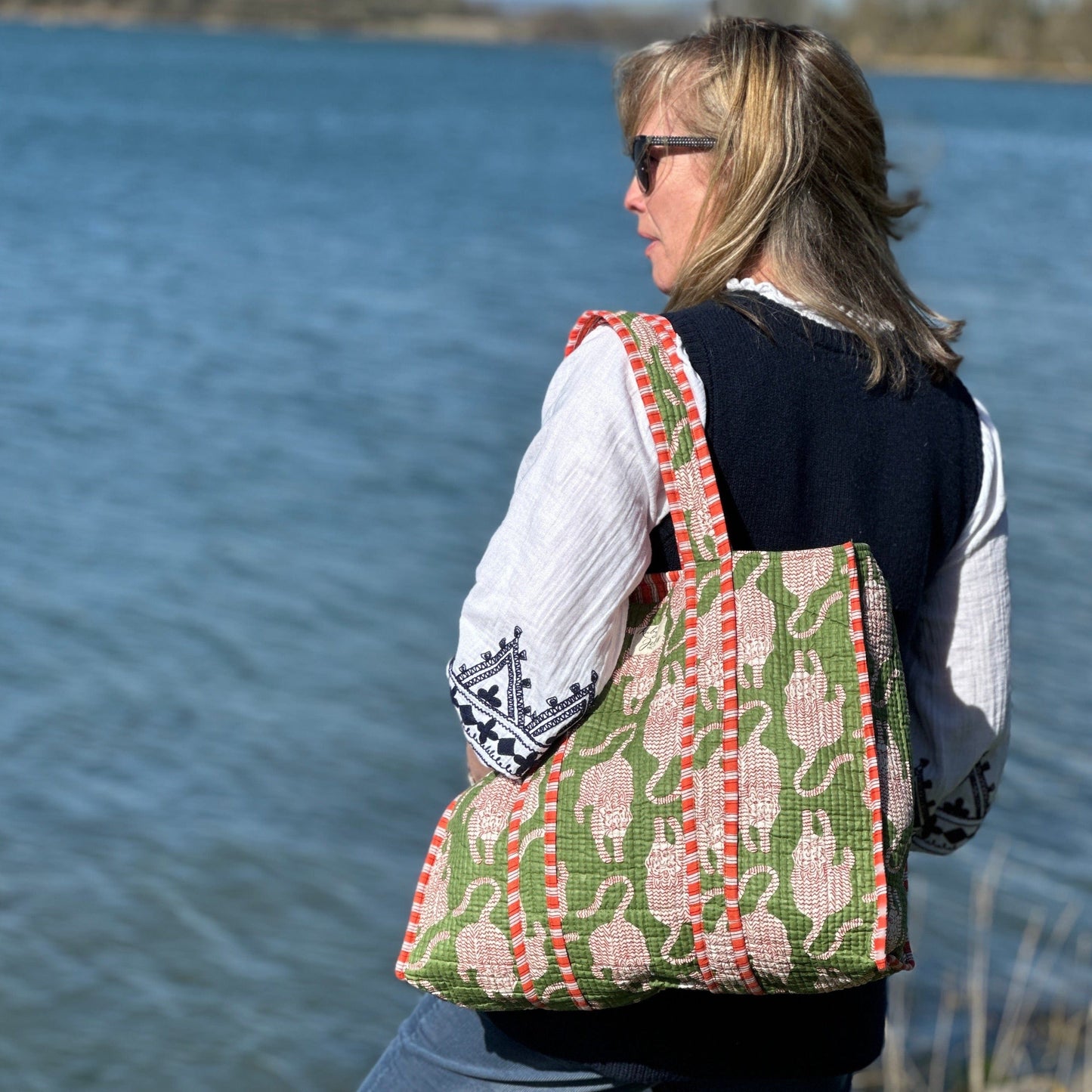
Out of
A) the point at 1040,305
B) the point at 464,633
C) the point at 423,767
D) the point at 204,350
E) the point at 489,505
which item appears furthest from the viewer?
the point at 1040,305

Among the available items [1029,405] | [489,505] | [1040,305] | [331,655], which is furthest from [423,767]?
[1040,305]

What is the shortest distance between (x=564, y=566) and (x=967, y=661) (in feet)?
1.85

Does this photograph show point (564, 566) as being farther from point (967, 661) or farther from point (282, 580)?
point (282, 580)

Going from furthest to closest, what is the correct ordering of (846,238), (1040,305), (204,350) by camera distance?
(1040,305)
(204,350)
(846,238)

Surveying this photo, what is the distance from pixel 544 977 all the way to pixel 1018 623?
561 cm

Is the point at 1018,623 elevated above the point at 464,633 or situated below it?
below

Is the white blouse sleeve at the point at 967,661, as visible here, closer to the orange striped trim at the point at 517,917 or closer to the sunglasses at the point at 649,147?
the sunglasses at the point at 649,147

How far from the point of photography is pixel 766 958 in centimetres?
130

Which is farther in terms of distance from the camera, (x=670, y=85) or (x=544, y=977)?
(x=670, y=85)

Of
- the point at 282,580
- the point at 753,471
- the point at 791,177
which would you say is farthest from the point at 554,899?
the point at 282,580

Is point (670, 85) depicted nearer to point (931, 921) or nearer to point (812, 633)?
point (812, 633)

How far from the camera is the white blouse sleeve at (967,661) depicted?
1604 mm

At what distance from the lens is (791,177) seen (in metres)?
1.47

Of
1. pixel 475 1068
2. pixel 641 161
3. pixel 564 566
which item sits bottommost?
pixel 475 1068
